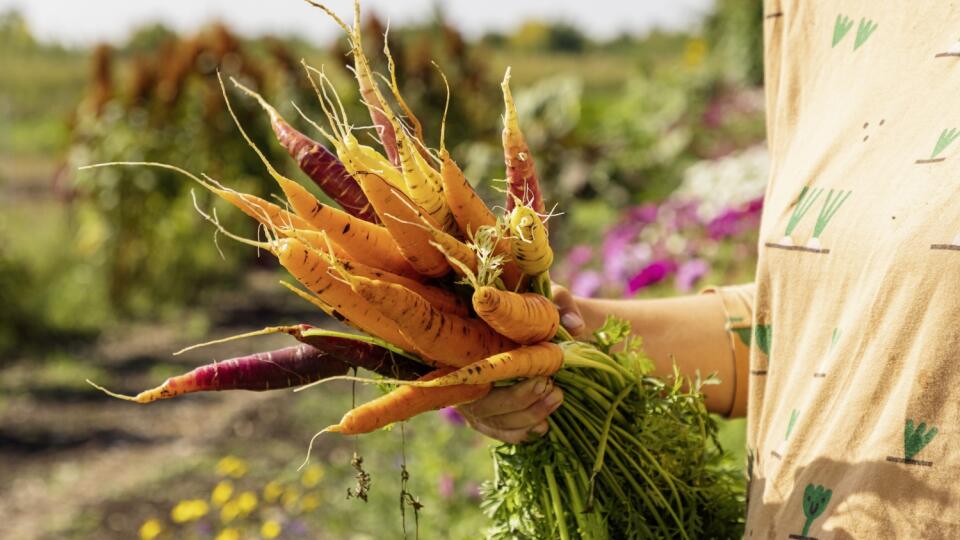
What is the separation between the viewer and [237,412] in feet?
14.9

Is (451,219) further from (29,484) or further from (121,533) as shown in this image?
(29,484)

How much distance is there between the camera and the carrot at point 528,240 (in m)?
1.13

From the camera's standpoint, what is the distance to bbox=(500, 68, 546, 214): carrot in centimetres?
126

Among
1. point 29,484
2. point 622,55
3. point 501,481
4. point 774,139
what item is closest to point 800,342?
point 774,139

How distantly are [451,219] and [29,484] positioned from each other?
3445mm

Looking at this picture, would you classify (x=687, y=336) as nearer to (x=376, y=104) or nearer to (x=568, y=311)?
(x=568, y=311)

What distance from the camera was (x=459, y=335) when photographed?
1194mm

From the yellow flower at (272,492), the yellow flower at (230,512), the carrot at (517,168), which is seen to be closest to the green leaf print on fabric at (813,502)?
the carrot at (517,168)

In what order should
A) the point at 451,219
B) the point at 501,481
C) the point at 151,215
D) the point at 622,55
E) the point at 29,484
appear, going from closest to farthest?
the point at 451,219 → the point at 501,481 → the point at 29,484 → the point at 151,215 → the point at 622,55

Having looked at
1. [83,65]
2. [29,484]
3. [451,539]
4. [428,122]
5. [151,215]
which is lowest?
[29,484]

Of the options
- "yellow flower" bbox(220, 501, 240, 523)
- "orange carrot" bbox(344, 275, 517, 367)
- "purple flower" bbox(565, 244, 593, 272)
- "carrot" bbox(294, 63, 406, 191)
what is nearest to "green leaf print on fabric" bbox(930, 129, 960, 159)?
"orange carrot" bbox(344, 275, 517, 367)

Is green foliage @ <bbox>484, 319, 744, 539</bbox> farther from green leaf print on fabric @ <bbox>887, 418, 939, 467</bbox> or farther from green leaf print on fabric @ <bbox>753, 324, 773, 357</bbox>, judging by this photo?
green leaf print on fabric @ <bbox>887, 418, 939, 467</bbox>

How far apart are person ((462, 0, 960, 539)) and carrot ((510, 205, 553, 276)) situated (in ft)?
0.51

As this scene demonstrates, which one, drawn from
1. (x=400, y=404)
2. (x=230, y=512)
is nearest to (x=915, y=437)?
(x=400, y=404)
